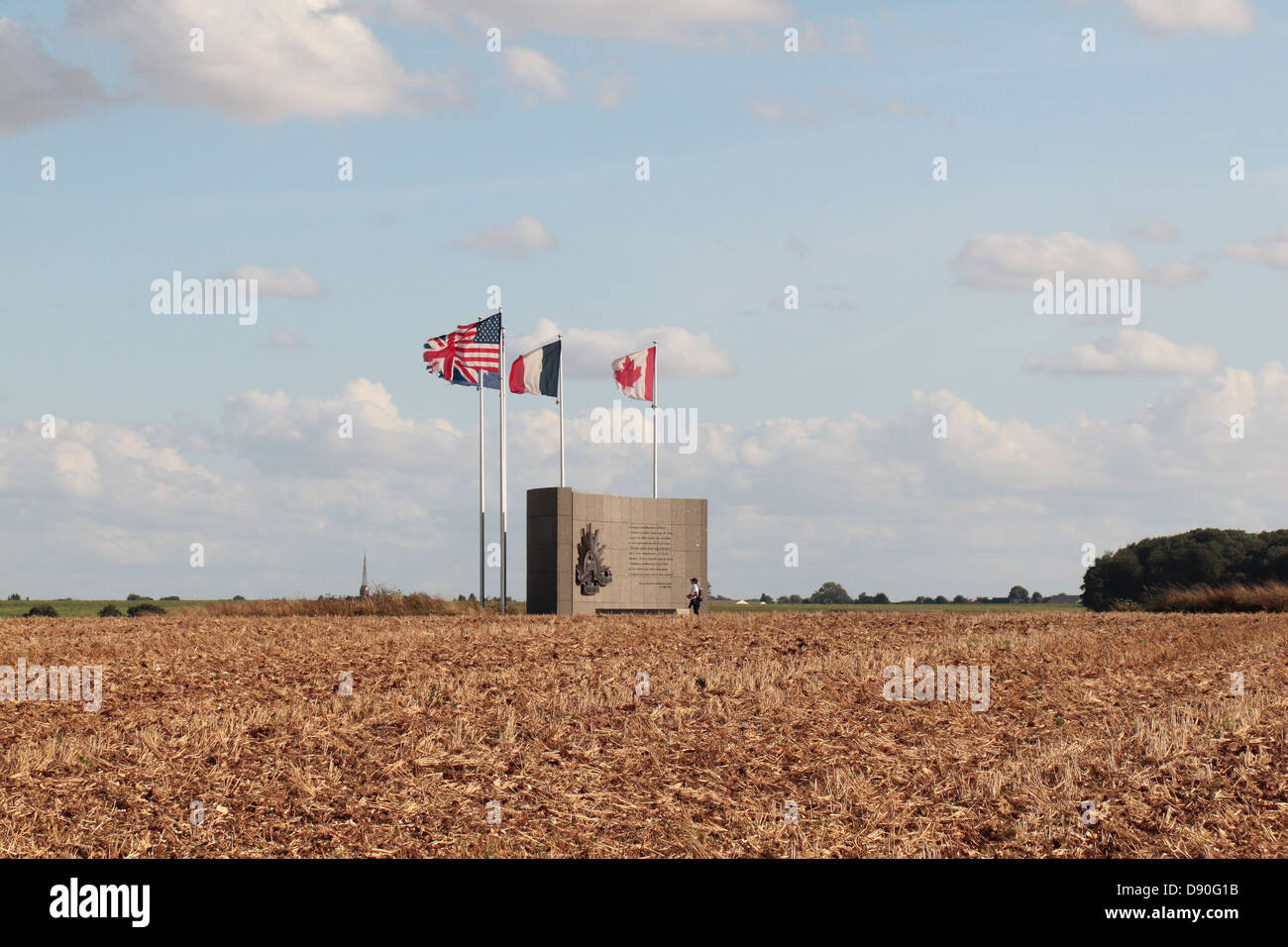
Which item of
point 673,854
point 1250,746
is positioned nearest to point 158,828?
point 673,854

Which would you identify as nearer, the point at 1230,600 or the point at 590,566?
the point at 590,566

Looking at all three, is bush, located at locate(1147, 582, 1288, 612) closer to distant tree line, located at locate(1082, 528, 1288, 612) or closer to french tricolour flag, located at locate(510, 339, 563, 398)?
distant tree line, located at locate(1082, 528, 1288, 612)

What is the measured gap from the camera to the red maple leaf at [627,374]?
4697 centimetres

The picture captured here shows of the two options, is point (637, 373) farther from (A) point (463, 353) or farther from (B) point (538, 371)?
(A) point (463, 353)

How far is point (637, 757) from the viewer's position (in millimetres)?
14578

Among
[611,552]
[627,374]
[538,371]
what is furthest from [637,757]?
[627,374]

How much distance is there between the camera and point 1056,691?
20.4 meters

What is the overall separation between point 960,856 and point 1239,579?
71.3 metres

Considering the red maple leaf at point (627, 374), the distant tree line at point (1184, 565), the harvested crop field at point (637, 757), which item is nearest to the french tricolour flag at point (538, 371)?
the red maple leaf at point (627, 374)

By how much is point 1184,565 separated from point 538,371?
49.9m

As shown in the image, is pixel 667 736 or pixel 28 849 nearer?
pixel 28 849

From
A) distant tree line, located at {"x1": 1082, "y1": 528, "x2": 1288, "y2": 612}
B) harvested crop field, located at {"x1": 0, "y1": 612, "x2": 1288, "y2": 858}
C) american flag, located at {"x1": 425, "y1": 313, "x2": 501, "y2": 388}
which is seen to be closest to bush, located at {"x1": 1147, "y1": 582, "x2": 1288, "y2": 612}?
distant tree line, located at {"x1": 1082, "y1": 528, "x2": 1288, "y2": 612}
